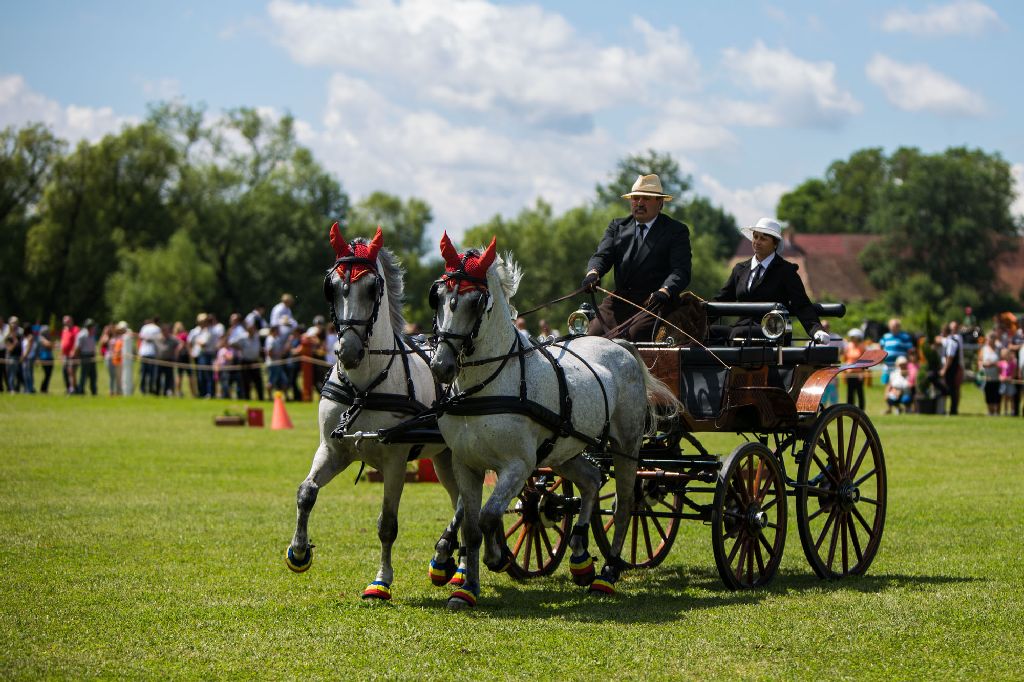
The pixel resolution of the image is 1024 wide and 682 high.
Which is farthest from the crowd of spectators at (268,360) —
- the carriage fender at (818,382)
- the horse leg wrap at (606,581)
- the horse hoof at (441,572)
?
the horse hoof at (441,572)

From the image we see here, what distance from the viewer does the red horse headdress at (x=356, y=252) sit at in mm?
7988

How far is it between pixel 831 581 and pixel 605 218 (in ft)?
213

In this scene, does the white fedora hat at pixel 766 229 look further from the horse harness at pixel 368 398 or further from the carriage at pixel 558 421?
the horse harness at pixel 368 398

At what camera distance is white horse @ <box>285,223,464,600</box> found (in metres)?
7.97

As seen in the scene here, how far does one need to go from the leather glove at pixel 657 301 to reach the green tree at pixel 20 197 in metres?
57.3

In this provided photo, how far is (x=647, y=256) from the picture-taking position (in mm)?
9914

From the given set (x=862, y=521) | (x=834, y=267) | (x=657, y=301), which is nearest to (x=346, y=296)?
(x=657, y=301)

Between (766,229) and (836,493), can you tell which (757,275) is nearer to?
(766,229)

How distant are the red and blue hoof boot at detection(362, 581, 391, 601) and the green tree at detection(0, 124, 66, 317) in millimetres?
57614

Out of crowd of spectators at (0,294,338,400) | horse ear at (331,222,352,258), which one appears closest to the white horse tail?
horse ear at (331,222,352,258)

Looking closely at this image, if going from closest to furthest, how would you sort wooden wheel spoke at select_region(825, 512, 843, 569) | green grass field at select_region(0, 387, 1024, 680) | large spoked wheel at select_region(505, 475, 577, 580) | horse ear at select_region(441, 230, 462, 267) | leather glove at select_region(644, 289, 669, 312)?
green grass field at select_region(0, 387, 1024, 680)
horse ear at select_region(441, 230, 462, 267)
wooden wheel spoke at select_region(825, 512, 843, 569)
leather glove at select_region(644, 289, 669, 312)
large spoked wheel at select_region(505, 475, 577, 580)

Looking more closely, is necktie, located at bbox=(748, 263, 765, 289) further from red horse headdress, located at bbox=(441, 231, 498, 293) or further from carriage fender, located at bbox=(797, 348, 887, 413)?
red horse headdress, located at bbox=(441, 231, 498, 293)

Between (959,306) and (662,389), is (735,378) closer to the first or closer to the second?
(662,389)

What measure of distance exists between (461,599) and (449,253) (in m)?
2.19
